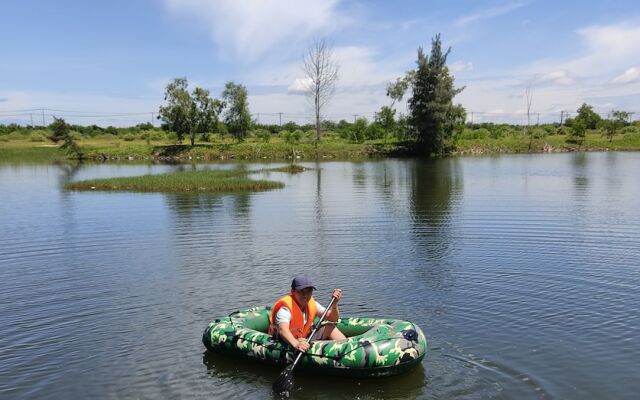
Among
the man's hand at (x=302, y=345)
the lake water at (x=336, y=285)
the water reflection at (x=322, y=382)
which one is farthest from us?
the lake water at (x=336, y=285)

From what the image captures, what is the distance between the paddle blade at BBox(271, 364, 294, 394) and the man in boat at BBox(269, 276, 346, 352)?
1.48ft

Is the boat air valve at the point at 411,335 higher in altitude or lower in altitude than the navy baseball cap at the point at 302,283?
lower

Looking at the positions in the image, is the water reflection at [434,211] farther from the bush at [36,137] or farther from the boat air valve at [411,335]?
the bush at [36,137]

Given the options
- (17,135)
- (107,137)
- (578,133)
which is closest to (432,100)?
(578,133)

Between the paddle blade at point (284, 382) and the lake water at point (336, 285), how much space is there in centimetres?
20

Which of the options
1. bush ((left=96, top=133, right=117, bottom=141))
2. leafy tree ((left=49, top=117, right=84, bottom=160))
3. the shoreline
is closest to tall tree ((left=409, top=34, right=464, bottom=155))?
the shoreline

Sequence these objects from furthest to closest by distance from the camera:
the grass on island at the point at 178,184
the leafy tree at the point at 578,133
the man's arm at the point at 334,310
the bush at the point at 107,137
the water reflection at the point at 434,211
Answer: the bush at the point at 107,137, the leafy tree at the point at 578,133, the grass on island at the point at 178,184, the water reflection at the point at 434,211, the man's arm at the point at 334,310

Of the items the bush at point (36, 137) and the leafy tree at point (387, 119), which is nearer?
the leafy tree at point (387, 119)

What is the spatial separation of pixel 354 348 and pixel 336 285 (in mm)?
5647

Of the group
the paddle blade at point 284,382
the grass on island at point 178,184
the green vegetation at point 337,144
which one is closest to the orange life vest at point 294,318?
the paddle blade at point 284,382

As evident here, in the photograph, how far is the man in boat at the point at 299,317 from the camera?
9.90 metres

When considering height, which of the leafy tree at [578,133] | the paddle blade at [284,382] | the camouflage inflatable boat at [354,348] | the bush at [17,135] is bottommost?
the paddle blade at [284,382]

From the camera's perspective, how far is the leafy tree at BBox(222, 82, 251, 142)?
8906cm

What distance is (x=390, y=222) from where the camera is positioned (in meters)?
24.3
